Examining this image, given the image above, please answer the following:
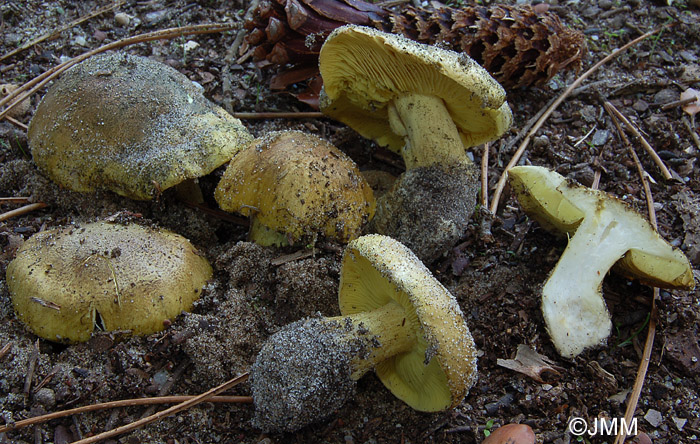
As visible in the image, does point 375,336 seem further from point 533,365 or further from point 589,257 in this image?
point 589,257

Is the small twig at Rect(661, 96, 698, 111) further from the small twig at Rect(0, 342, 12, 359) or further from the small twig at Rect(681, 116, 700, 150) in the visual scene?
the small twig at Rect(0, 342, 12, 359)

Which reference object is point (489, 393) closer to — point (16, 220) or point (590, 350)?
point (590, 350)

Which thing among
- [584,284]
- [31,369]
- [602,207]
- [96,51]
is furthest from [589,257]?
[96,51]

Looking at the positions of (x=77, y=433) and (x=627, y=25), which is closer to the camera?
(x=77, y=433)

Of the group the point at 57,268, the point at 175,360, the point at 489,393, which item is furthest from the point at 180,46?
the point at 489,393

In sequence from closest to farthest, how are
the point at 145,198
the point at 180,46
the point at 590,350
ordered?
1. the point at 590,350
2. the point at 145,198
3. the point at 180,46
